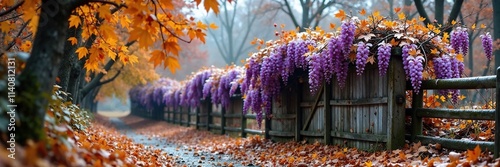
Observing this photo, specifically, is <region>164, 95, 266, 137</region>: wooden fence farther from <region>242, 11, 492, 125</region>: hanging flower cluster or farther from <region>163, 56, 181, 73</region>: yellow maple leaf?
<region>163, 56, 181, 73</region>: yellow maple leaf

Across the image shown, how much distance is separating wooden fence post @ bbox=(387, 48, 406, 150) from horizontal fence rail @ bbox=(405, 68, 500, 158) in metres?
0.15

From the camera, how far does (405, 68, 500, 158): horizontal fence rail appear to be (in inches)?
181

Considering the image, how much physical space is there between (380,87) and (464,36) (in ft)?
5.47

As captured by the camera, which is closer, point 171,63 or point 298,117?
point 171,63

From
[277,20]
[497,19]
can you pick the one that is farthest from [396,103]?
[277,20]

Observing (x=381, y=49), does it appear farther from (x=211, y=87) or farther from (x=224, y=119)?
(x=224, y=119)

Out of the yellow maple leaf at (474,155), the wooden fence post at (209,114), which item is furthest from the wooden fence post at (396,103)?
the wooden fence post at (209,114)

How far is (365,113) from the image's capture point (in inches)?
266

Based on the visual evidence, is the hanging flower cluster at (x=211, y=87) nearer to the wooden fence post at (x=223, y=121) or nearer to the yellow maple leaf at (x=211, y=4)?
the wooden fence post at (x=223, y=121)

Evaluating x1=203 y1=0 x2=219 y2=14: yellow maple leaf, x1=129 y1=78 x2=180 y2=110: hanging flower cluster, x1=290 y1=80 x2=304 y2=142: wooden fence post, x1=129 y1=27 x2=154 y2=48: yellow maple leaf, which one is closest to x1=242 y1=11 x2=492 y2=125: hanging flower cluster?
x1=290 y1=80 x2=304 y2=142: wooden fence post

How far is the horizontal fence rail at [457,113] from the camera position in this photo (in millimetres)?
4602

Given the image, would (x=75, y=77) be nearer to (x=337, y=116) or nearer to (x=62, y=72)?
(x=62, y=72)

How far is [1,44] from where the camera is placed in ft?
19.1

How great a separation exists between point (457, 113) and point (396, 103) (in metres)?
0.91
